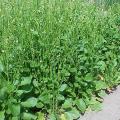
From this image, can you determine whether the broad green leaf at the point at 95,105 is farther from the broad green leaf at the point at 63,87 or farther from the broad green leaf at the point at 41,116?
the broad green leaf at the point at 41,116

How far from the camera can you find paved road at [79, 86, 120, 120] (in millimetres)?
4145

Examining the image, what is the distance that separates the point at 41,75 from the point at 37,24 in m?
0.67

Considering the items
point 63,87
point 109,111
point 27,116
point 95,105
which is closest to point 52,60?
point 63,87

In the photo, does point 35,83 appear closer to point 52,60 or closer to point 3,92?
point 52,60

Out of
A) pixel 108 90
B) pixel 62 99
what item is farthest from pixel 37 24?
pixel 108 90

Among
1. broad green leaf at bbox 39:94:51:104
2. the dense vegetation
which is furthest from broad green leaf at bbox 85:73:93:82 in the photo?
broad green leaf at bbox 39:94:51:104

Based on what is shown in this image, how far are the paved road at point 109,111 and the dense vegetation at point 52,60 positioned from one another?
90 millimetres

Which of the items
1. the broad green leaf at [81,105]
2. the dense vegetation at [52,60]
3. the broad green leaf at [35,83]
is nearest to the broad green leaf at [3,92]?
the dense vegetation at [52,60]

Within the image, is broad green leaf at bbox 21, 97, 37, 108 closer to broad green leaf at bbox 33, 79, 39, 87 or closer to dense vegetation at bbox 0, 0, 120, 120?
dense vegetation at bbox 0, 0, 120, 120

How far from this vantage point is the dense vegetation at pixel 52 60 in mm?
3637

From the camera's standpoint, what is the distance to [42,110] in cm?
394

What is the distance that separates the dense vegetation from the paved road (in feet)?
0.29

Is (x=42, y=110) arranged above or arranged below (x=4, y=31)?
below

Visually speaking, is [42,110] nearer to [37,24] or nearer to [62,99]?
[62,99]
